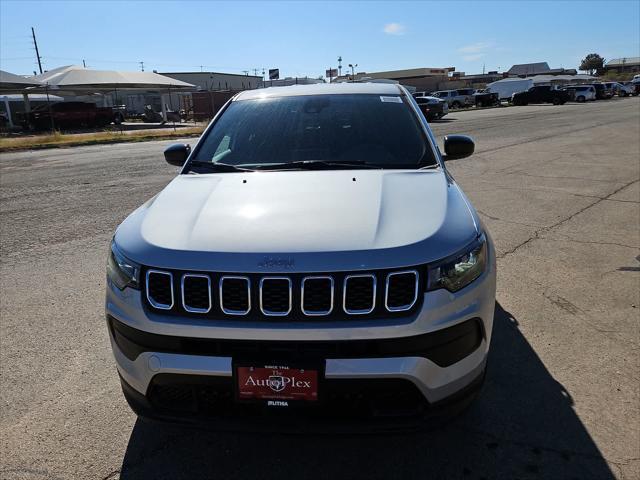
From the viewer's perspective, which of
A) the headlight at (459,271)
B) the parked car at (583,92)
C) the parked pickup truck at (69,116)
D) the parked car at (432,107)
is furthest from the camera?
the parked car at (583,92)

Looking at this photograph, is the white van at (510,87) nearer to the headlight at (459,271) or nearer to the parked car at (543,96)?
the parked car at (543,96)

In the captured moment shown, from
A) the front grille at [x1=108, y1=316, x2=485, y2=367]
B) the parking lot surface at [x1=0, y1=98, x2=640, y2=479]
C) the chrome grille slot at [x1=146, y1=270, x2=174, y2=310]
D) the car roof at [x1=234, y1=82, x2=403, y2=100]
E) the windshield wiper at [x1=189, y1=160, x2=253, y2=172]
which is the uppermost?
the car roof at [x1=234, y1=82, x2=403, y2=100]

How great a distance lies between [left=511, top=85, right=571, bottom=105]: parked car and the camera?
47656 mm

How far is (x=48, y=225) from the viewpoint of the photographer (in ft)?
23.2

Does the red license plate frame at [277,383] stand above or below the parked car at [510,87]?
below

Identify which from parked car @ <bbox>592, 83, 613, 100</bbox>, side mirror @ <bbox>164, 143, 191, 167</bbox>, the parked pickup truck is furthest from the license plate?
parked car @ <bbox>592, 83, 613, 100</bbox>

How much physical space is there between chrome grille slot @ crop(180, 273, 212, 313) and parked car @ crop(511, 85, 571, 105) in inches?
2062

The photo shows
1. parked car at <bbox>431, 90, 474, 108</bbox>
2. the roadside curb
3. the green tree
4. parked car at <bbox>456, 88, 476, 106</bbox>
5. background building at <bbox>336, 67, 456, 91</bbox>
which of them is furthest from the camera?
the green tree

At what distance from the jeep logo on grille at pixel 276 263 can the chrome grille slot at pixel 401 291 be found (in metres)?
0.40

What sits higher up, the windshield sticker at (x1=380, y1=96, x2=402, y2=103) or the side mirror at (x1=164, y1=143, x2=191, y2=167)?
the windshield sticker at (x1=380, y1=96, x2=402, y2=103)

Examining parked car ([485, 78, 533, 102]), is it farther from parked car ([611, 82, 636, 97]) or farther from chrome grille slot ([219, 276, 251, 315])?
chrome grille slot ([219, 276, 251, 315])

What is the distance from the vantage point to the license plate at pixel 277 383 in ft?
6.72

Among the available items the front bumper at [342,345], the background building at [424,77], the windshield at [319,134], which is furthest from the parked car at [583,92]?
the front bumper at [342,345]

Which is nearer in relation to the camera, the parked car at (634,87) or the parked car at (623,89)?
the parked car at (623,89)
